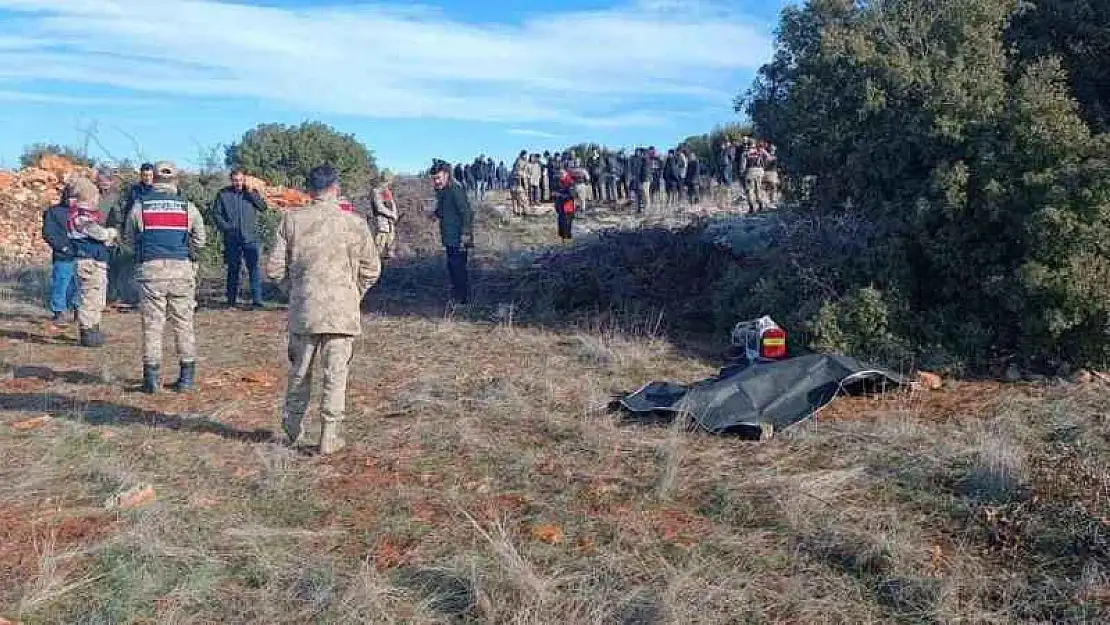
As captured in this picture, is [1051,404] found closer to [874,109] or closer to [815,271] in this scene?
[815,271]

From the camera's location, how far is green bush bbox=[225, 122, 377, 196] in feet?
78.7

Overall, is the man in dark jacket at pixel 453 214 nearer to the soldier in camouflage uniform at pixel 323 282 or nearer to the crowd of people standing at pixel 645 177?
the soldier in camouflage uniform at pixel 323 282

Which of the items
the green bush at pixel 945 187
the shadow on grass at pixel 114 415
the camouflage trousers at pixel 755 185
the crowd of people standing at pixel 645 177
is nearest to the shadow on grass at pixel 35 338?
the shadow on grass at pixel 114 415

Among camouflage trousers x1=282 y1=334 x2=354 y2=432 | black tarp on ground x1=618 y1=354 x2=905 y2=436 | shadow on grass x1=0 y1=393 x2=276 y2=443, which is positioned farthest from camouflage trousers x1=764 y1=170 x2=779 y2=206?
camouflage trousers x1=282 y1=334 x2=354 y2=432

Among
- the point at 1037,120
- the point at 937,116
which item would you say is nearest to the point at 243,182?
the point at 937,116

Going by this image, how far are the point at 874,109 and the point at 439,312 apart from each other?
218 inches

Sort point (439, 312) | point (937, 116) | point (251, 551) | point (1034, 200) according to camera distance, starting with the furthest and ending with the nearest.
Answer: point (439, 312)
point (937, 116)
point (1034, 200)
point (251, 551)

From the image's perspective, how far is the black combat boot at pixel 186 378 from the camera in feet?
24.2

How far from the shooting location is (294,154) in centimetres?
2462

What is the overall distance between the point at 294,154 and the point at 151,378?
18324 mm

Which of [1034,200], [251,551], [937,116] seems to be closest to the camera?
[251,551]

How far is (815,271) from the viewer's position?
8.73 m

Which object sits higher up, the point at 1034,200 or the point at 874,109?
the point at 874,109

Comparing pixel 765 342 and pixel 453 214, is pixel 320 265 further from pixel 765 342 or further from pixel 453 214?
pixel 453 214
